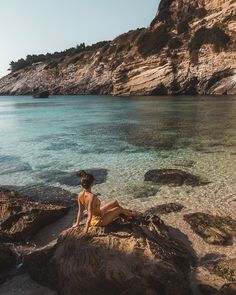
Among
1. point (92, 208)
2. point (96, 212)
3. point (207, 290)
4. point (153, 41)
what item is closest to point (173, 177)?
point (96, 212)

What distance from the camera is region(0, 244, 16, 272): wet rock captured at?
25.3ft

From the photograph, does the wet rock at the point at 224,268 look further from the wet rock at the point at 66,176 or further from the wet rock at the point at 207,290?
the wet rock at the point at 66,176

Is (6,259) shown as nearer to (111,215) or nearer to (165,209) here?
(111,215)

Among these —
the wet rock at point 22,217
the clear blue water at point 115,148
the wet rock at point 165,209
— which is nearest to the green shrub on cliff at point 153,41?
the clear blue water at point 115,148

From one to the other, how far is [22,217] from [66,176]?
5614 millimetres

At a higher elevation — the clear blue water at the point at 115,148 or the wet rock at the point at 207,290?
the wet rock at the point at 207,290

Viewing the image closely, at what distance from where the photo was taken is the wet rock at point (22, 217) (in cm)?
933

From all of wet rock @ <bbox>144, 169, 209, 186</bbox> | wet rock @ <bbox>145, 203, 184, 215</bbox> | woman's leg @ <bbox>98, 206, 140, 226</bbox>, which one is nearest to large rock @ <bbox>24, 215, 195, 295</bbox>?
woman's leg @ <bbox>98, 206, 140, 226</bbox>

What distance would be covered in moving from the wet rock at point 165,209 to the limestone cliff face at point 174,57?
5038 cm

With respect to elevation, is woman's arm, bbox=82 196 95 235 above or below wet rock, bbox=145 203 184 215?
above

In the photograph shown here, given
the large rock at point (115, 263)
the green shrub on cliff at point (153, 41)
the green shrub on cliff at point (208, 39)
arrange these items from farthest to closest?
1. the green shrub on cliff at point (153, 41)
2. the green shrub on cliff at point (208, 39)
3. the large rock at point (115, 263)

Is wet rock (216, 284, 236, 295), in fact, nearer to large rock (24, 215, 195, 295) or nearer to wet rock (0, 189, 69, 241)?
large rock (24, 215, 195, 295)

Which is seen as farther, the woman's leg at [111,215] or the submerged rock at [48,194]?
the submerged rock at [48,194]

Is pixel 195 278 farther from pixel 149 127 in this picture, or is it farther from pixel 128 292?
pixel 149 127
